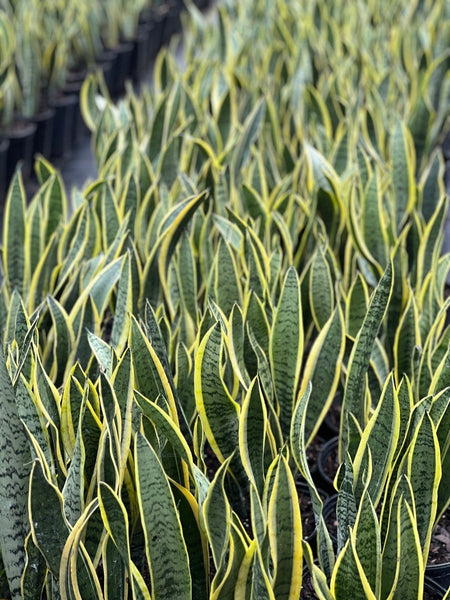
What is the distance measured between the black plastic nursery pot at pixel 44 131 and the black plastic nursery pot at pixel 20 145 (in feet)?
0.24

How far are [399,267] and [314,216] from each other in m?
0.22

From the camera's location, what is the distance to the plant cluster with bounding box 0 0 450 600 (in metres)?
0.89

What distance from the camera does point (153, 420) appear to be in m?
0.94

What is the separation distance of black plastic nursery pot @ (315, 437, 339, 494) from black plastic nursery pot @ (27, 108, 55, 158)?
2.03m

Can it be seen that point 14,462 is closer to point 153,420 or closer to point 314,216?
point 153,420

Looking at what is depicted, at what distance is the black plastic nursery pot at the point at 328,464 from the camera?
1.40 m

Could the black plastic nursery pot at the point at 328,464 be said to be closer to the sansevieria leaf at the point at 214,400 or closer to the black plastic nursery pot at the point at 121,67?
the sansevieria leaf at the point at 214,400

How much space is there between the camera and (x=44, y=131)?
10.5 ft

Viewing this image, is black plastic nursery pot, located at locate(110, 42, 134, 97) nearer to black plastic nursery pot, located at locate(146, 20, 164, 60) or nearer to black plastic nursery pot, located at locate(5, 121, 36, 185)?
black plastic nursery pot, located at locate(146, 20, 164, 60)

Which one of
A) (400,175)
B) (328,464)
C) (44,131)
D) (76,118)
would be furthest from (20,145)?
(328,464)

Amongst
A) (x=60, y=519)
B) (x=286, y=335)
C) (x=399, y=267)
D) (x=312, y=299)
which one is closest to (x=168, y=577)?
(x=60, y=519)

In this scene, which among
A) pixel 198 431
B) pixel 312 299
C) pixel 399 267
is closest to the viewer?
pixel 198 431

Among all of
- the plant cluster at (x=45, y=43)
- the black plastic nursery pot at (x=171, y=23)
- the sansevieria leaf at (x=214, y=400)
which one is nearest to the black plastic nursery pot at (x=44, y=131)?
the plant cluster at (x=45, y=43)

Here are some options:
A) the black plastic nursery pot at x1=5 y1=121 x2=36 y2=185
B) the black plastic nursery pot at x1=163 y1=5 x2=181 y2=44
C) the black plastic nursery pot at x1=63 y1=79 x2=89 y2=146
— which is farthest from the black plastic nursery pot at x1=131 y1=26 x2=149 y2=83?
the black plastic nursery pot at x1=5 y1=121 x2=36 y2=185
